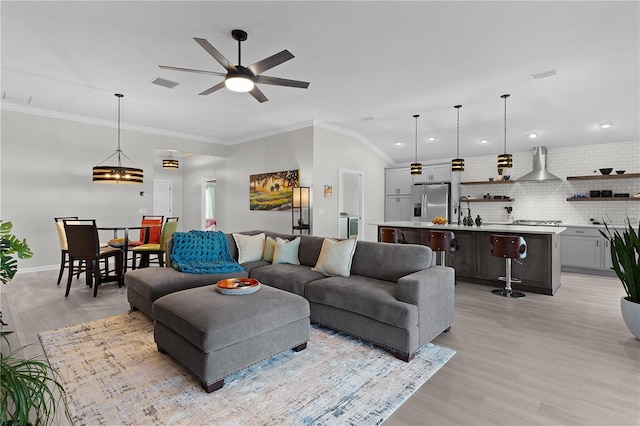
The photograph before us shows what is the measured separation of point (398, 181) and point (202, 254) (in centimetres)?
585

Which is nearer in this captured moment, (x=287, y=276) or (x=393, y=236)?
(x=287, y=276)

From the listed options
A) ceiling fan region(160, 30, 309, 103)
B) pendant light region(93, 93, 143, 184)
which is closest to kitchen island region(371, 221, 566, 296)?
ceiling fan region(160, 30, 309, 103)

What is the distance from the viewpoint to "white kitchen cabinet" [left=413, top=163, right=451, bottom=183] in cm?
792

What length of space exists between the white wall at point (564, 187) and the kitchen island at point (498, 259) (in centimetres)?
205

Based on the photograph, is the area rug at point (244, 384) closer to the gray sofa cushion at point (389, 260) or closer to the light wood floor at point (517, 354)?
the light wood floor at point (517, 354)

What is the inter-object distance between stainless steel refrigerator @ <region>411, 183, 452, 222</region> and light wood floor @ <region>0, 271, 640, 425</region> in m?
3.34

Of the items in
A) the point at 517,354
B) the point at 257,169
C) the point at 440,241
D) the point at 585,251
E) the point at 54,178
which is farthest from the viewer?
the point at 257,169

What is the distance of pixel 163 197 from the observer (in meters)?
10.2

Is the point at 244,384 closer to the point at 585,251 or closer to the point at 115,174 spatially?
the point at 115,174

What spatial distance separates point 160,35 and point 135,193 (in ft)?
15.0

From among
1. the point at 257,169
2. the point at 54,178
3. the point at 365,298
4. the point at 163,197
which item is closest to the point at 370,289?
the point at 365,298

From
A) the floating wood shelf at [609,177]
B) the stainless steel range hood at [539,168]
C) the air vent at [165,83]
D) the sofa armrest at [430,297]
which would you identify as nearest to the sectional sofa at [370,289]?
the sofa armrest at [430,297]

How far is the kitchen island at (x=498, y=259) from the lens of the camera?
450cm

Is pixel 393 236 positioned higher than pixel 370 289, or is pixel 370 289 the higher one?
pixel 393 236
